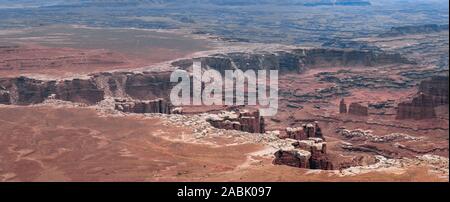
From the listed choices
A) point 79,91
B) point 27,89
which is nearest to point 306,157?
point 79,91

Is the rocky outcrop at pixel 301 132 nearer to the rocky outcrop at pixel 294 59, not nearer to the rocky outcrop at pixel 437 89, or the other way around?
the rocky outcrop at pixel 437 89

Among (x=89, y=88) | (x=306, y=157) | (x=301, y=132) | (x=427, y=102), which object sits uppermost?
(x=306, y=157)

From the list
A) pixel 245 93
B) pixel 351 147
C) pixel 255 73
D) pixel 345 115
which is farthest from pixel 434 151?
pixel 255 73

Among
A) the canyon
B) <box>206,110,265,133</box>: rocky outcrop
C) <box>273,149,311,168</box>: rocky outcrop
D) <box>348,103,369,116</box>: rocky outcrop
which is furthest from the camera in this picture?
<box>348,103,369,116</box>: rocky outcrop

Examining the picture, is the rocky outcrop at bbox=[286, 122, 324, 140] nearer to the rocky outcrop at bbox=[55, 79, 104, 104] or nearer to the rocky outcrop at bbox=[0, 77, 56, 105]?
the rocky outcrop at bbox=[55, 79, 104, 104]

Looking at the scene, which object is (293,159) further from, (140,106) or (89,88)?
(89,88)

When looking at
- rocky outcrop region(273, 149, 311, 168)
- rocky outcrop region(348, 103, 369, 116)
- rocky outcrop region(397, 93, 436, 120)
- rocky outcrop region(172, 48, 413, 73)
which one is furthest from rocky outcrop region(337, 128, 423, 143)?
rocky outcrop region(172, 48, 413, 73)

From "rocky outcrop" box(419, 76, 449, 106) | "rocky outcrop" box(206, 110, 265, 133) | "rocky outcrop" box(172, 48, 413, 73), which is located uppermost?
→ "rocky outcrop" box(206, 110, 265, 133)

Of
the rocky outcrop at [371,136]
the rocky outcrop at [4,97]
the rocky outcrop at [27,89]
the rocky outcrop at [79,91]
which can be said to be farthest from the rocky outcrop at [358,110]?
the rocky outcrop at [4,97]
